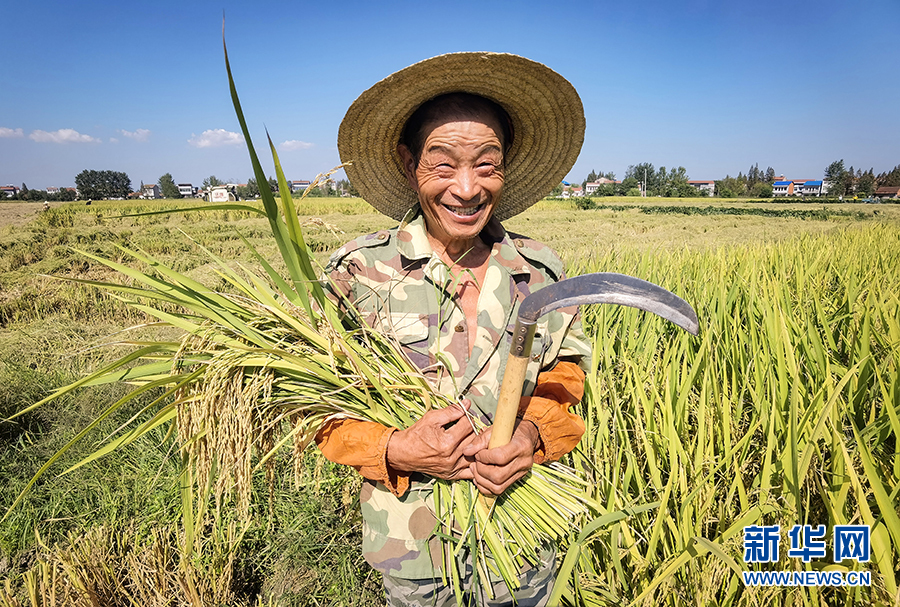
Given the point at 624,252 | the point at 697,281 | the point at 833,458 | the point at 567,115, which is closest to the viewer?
the point at 833,458

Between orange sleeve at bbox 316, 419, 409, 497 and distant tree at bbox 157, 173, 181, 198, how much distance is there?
62.7 m

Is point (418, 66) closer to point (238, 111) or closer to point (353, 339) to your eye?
point (238, 111)

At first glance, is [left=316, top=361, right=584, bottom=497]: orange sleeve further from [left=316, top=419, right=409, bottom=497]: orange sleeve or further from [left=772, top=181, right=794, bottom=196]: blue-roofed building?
[left=772, top=181, right=794, bottom=196]: blue-roofed building

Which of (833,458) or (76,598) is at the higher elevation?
(833,458)

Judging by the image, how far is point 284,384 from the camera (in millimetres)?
1044

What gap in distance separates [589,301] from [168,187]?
64.5m

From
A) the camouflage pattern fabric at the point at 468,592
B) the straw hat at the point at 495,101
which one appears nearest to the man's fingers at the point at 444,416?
the camouflage pattern fabric at the point at 468,592

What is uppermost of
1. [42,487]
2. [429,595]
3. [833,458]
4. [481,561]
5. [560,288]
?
[560,288]

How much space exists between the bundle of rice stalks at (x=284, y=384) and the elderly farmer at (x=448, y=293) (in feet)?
0.22

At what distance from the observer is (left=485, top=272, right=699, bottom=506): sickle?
2.39 feet

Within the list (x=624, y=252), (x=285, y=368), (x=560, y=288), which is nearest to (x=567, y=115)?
(x=560, y=288)

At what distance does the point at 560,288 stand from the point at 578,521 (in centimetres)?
76

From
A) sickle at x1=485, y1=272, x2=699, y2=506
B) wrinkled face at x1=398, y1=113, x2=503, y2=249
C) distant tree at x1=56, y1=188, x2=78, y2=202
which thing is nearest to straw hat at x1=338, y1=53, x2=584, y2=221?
wrinkled face at x1=398, y1=113, x2=503, y2=249

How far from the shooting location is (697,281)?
11.5 ft
